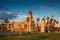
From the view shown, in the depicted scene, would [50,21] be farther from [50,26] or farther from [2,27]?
[2,27]

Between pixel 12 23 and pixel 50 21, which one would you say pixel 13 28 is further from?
pixel 50 21

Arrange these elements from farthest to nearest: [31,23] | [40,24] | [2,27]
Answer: [31,23] < [40,24] < [2,27]

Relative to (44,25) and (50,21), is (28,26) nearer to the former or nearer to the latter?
(44,25)

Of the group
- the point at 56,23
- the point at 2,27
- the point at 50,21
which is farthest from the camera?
the point at 56,23

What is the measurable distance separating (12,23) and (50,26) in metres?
15.8

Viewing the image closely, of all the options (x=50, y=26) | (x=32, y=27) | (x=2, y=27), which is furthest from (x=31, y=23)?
(x=2, y=27)

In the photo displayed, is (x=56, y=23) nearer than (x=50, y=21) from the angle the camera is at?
No

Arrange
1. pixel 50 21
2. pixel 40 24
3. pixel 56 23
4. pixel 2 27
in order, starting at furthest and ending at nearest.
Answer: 1. pixel 40 24
2. pixel 56 23
3. pixel 50 21
4. pixel 2 27

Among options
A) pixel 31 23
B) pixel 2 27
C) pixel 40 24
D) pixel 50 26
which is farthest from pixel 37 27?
pixel 2 27

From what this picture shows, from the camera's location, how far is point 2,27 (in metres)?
43.5

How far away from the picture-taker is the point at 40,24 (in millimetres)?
60781

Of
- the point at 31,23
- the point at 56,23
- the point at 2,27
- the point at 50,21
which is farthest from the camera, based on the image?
the point at 31,23

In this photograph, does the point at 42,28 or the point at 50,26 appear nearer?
the point at 50,26

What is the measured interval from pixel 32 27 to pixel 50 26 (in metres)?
16.4
